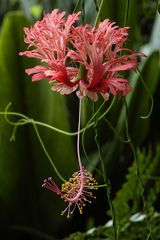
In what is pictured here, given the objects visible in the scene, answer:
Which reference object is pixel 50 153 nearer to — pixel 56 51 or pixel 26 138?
pixel 26 138

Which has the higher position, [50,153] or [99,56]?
[99,56]

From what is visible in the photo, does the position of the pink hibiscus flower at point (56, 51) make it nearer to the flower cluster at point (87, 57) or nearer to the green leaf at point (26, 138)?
the flower cluster at point (87, 57)

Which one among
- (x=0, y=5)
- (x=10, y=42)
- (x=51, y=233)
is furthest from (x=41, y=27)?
(x=0, y=5)

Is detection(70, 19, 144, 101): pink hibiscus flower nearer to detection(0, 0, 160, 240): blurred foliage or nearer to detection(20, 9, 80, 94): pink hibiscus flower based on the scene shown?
detection(20, 9, 80, 94): pink hibiscus flower

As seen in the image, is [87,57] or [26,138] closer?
[87,57]

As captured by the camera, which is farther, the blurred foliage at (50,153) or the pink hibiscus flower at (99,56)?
the blurred foliage at (50,153)

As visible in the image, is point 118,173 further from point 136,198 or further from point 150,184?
point 136,198

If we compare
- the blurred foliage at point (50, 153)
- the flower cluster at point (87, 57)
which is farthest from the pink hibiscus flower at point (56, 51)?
the blurred foliage at point (50, 153)

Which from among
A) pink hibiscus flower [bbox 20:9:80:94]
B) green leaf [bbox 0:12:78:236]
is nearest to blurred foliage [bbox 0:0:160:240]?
green leaf [bbox 0:12:78:236]

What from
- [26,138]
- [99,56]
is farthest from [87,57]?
[26,138]
